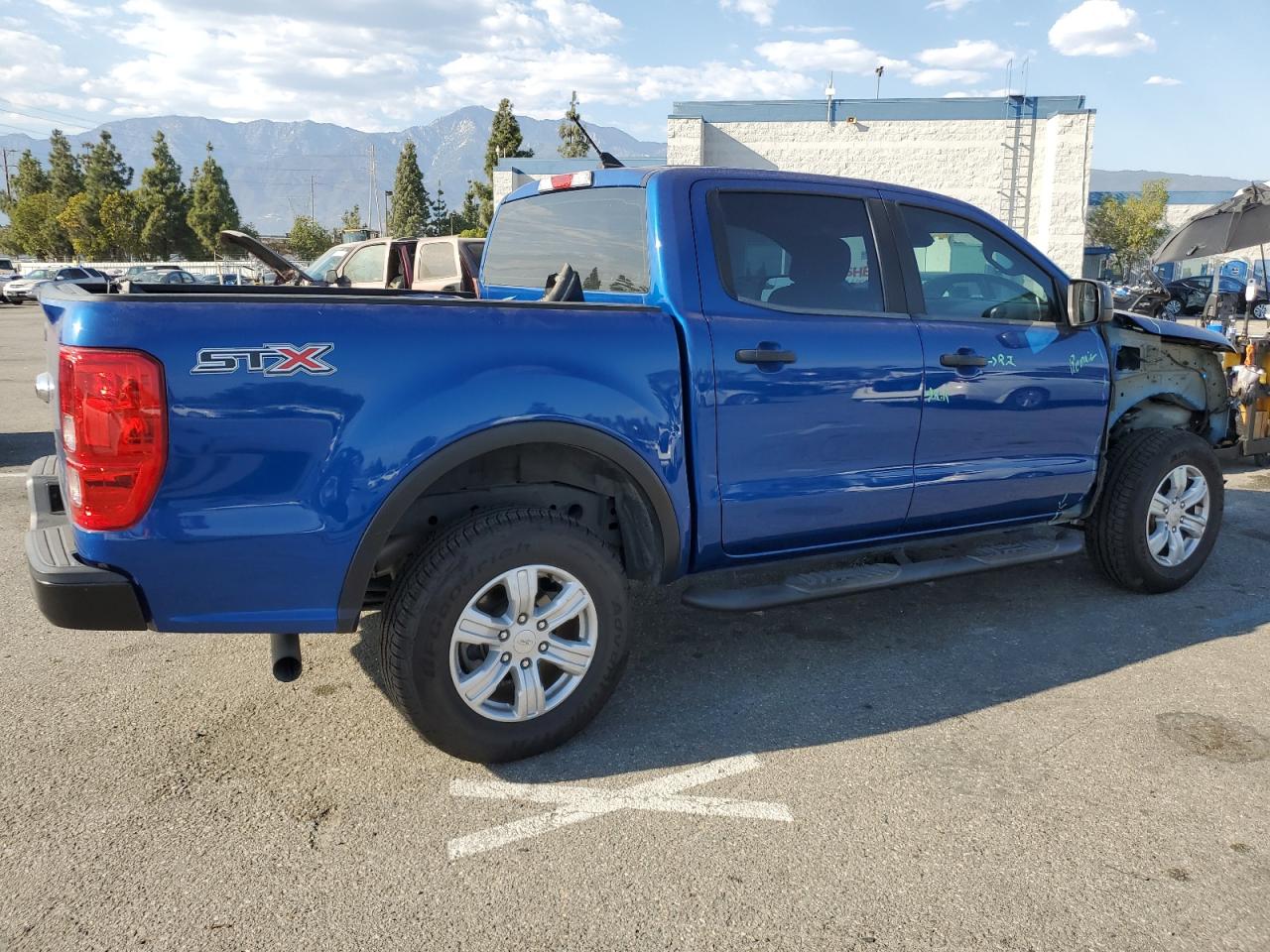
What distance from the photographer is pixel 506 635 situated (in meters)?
3.01

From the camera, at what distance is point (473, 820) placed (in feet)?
9.21

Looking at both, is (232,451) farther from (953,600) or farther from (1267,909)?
(953,600)

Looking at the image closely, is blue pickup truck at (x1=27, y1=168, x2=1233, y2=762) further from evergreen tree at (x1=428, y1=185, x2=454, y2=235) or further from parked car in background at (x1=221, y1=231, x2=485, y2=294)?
evergreen tree at (x1=428, y1=185, x2=454, y2=235)

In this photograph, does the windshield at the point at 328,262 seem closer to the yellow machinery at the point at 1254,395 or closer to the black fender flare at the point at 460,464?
the yellow machinery at the point at 1254,395

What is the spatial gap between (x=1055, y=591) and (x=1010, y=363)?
146 centimetres

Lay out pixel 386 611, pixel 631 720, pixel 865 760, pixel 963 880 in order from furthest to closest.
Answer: pixel 631 720 → pixel 865 760 → pixel 386 611 → pixel 963 880

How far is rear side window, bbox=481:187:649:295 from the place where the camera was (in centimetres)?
362

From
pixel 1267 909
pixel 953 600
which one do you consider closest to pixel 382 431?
pixel 1267 909

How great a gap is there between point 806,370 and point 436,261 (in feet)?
29.9

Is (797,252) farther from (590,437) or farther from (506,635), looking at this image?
(506,635)

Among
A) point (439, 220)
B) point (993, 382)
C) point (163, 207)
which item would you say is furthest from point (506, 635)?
point (439, 220)

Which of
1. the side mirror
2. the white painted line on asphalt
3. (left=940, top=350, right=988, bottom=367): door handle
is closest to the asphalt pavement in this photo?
the white painted line on asphalt

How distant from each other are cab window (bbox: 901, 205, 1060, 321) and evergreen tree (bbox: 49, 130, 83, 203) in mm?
73984

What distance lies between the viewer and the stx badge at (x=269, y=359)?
99.0 inches
